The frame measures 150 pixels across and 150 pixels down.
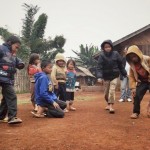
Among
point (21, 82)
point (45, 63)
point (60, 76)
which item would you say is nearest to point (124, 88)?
point (60, 76)

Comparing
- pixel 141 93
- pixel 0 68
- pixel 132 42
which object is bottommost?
pixel 141 93

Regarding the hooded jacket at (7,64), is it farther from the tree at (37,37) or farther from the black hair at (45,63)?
the tree at (37,37)

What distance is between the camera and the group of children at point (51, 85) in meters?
7.50

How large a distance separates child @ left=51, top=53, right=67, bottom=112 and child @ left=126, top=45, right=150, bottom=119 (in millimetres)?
1738

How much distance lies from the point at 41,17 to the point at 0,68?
24.0m

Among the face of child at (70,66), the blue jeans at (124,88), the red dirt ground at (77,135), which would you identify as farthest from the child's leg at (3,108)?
the blue jeans at (124,88)

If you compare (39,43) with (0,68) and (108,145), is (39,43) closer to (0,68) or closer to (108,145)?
(0,68)

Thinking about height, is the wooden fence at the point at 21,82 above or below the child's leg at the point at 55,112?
above

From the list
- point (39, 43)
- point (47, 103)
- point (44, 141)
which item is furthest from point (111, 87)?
point (39, 43)

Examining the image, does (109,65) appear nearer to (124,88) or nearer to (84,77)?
(124,88)

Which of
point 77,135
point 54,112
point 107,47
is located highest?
point 107,47

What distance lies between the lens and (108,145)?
451 centimetres

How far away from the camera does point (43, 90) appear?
7512mm

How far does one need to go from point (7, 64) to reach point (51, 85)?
63.3 inches
